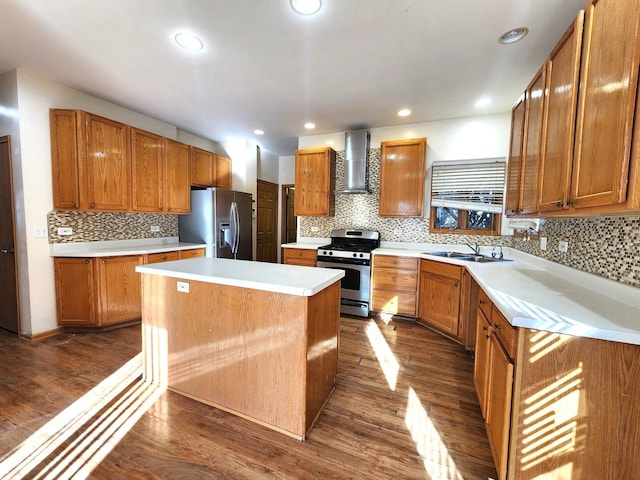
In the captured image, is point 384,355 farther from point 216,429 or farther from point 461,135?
point 461,135

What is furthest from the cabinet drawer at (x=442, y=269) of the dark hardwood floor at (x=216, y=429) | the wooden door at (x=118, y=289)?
the wooden door at (x=118, y=289)

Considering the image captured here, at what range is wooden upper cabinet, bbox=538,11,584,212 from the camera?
1388 millimetres

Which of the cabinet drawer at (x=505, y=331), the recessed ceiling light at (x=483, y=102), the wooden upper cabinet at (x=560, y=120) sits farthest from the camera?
the recessed ceiling light at (x=483, y=102)

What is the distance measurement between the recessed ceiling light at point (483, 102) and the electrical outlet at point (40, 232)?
16.3 feet

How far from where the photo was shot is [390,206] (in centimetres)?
384

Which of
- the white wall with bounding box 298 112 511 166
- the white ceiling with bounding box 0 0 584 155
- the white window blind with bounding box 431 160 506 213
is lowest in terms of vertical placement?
the white window blind with bounding box 431 160 506 213

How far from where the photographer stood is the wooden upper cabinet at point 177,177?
12.7 feet

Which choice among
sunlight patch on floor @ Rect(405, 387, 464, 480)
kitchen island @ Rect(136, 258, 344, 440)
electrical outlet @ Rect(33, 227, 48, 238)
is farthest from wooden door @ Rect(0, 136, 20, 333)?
sunlight patch on floor @ Rect(405, 387, 464, 480)

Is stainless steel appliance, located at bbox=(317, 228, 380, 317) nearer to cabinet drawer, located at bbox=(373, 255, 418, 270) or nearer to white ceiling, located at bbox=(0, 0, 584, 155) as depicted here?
cabinet drawer, located at bbox=(373, 255, 418, 270)

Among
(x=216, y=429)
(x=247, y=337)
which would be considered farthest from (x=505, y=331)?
(x=216, y=429)

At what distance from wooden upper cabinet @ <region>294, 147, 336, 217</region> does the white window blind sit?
1490 millimetres

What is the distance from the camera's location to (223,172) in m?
4.89

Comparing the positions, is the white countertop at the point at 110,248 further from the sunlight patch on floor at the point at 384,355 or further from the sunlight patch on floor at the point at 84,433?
the sunlight patch on floor at the point at 384,355

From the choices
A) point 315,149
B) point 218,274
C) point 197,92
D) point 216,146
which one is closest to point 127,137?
point 197,92
